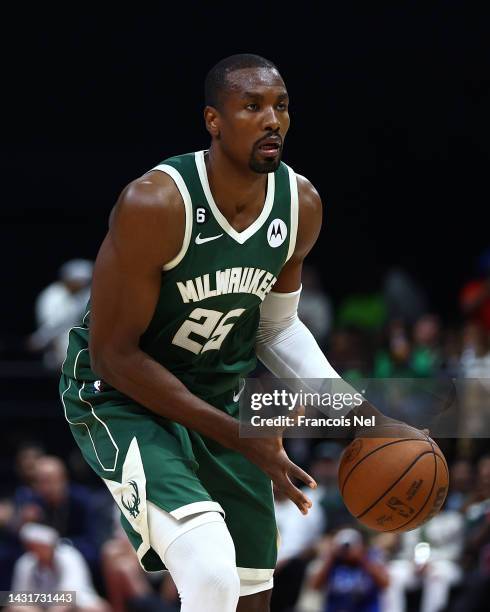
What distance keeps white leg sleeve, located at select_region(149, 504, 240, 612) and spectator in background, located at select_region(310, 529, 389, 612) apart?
338 centimetres

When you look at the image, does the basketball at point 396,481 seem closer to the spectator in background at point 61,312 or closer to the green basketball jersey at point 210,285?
the green basketball jersey at point 210,285

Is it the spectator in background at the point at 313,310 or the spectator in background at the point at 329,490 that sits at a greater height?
the spectator in background at the point at 313,310

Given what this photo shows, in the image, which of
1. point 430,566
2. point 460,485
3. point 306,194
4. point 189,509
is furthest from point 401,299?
point 189,509

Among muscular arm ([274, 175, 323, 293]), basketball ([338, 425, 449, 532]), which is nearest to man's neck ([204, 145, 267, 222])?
muscular arm ([274, 175, 323, 293])

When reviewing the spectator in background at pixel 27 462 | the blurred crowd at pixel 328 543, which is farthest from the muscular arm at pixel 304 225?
the spectator in background at pixel 27 462

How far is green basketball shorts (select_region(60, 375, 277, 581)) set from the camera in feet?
12.2

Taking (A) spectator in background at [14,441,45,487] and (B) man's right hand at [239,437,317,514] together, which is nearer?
(B) man's right hand at [239,437,317,514]

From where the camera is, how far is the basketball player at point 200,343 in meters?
3.68

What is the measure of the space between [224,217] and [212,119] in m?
0.31

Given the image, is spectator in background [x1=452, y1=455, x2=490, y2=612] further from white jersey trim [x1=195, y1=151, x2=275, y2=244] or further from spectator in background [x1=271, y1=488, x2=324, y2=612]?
white jersey trim [x1=195, y1=151, x2=275, y2=244]

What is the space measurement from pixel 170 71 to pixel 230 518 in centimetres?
785

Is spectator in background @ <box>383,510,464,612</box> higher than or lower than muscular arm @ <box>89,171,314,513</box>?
lower

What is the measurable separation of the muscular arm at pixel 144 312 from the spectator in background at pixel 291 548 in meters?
3.13

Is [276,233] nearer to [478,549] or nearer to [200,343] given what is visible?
[200,343]
